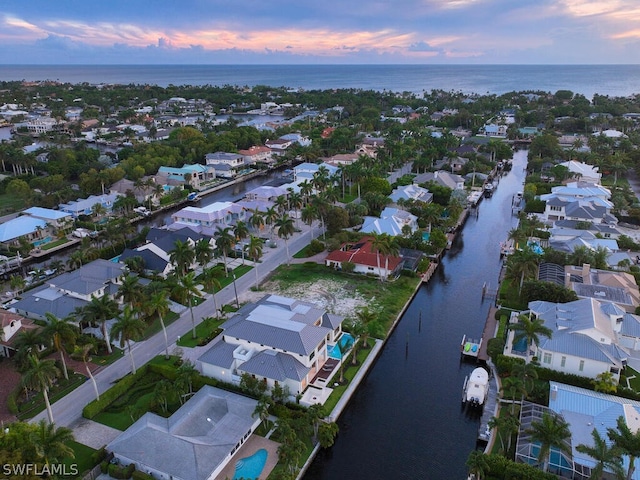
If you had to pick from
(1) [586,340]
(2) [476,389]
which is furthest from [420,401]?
(1) [586,340]

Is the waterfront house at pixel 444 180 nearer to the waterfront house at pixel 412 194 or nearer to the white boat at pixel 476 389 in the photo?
the waterfront house at pixel 412 194

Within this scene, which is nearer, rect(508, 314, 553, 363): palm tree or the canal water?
the canal water

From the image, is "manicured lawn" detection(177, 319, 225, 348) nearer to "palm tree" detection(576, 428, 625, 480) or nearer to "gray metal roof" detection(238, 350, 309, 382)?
"gray metal roof" detection(238, 350, 309, 382)

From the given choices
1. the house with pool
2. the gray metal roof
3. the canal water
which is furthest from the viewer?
the house with pool

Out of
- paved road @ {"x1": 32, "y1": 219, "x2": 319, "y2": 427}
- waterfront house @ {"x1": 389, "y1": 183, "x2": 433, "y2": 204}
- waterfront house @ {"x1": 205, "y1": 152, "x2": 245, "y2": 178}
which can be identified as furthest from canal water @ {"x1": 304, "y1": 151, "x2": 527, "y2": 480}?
waterfront house @ {"x1": 205, "y1": 152, "x2": 245, "y2": 178}

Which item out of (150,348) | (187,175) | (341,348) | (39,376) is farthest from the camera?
(187,175)

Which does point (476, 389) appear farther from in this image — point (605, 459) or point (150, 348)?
point (150, 348)
